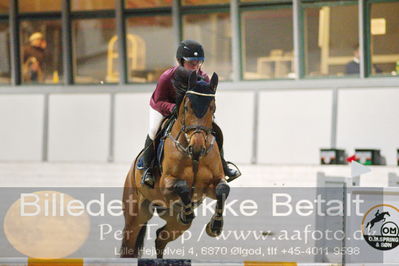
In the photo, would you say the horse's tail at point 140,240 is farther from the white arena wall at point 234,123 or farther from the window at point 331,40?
the window at point 331,40

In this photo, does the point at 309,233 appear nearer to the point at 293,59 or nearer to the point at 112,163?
the point at 293,59

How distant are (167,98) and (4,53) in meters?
6.68

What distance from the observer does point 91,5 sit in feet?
42.3

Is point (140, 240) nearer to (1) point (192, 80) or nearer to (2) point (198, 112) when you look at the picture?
(2) point (198, 112)

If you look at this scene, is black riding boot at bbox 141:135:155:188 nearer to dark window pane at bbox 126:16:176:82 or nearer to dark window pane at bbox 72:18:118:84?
dark window pane at bbox 126:16:176:82

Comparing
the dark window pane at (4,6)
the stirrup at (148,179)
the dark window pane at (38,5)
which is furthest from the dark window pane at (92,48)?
the stirrup at (148,179)

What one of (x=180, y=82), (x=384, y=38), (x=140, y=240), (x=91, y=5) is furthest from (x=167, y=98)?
(x=91, y=5)

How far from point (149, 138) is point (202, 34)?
496cm

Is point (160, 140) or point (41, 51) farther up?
point (41, 51)

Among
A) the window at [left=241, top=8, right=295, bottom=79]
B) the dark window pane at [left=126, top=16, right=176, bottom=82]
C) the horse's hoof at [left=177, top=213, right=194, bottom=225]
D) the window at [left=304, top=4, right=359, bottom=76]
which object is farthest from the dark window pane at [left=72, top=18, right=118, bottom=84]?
the horse's hoof at [left=177, top=213, right=194, bottom=225]

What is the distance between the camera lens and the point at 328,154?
11.4 meters

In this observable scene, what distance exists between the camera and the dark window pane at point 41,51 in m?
13.1

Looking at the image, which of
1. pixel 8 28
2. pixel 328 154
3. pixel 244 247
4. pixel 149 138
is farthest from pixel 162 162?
pixel 8 28

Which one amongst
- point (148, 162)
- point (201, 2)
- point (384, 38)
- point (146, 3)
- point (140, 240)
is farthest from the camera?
point (146, 3)
